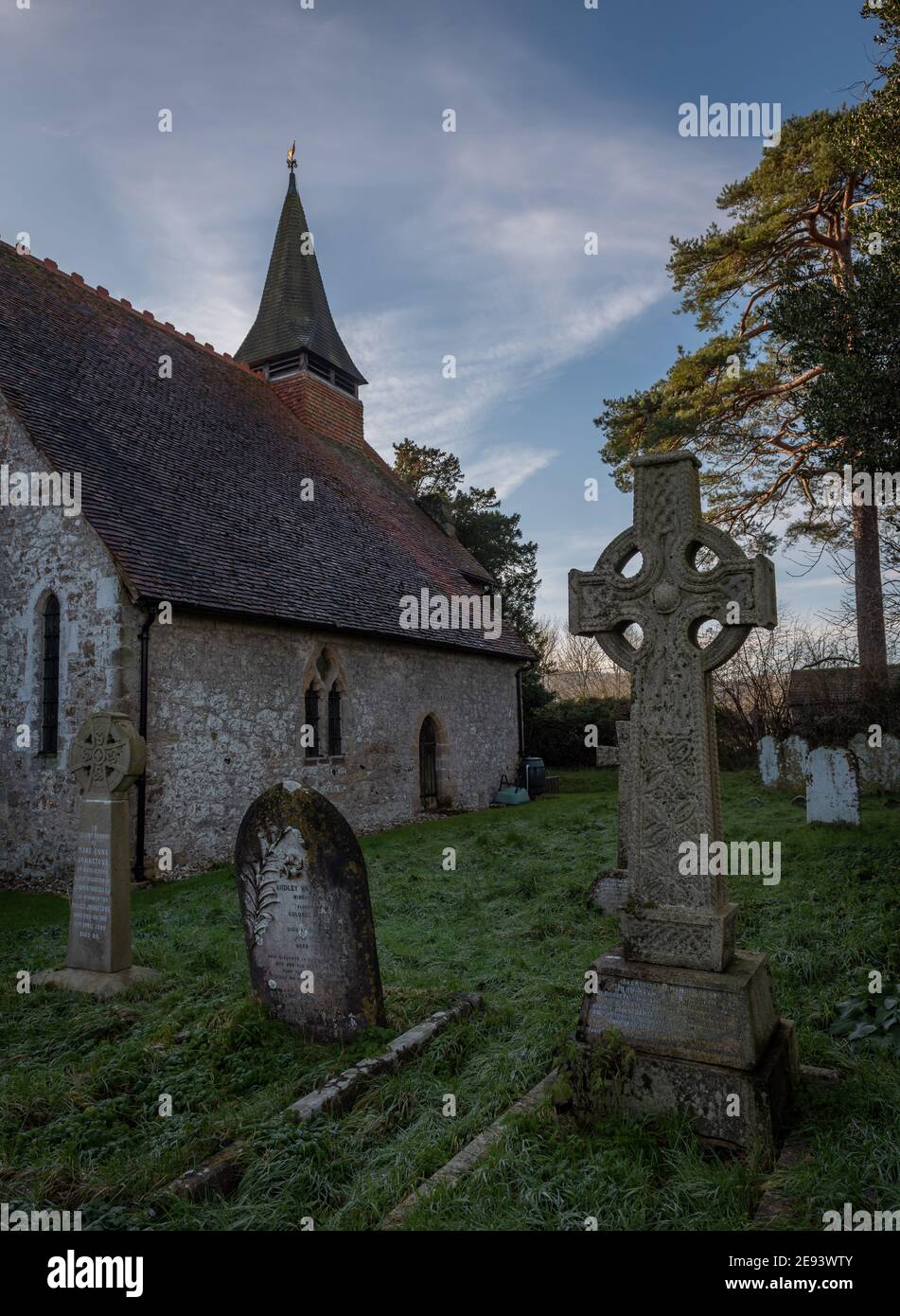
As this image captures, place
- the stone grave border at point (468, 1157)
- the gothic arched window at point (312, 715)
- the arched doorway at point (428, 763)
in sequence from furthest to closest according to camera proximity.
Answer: the arched doorway at point (428, 763) → the gothic arched window at point (312, 715) → the stone grave border at point (468, 1157)

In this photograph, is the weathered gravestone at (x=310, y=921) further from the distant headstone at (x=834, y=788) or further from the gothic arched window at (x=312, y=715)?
the distant headstone at (x=834, y=788)

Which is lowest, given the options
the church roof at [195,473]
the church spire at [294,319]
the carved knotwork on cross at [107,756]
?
the carved knotwork on cross at [107,756]

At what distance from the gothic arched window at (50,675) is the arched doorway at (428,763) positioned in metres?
7.30

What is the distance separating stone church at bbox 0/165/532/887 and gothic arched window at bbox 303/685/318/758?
33 mm

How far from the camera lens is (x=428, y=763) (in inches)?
639

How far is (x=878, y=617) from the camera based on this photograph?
16.7 metres

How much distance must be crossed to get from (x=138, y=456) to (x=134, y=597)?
3539 mm

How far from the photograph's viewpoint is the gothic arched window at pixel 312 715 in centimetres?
1261

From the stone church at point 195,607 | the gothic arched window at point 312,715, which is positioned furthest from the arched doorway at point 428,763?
the gothic arched window at point 312,715

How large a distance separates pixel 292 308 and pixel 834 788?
18.1 meters

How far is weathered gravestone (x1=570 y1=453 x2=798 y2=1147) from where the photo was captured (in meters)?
3.27

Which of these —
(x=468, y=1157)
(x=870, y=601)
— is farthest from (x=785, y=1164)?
(x=870, y=601)

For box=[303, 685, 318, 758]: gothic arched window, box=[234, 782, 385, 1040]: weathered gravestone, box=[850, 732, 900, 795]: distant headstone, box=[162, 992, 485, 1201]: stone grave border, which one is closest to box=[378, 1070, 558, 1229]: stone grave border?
box=[162, 992, 485, 1201]: stone grave border

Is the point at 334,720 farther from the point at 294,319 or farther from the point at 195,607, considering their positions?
the point at 294,319
